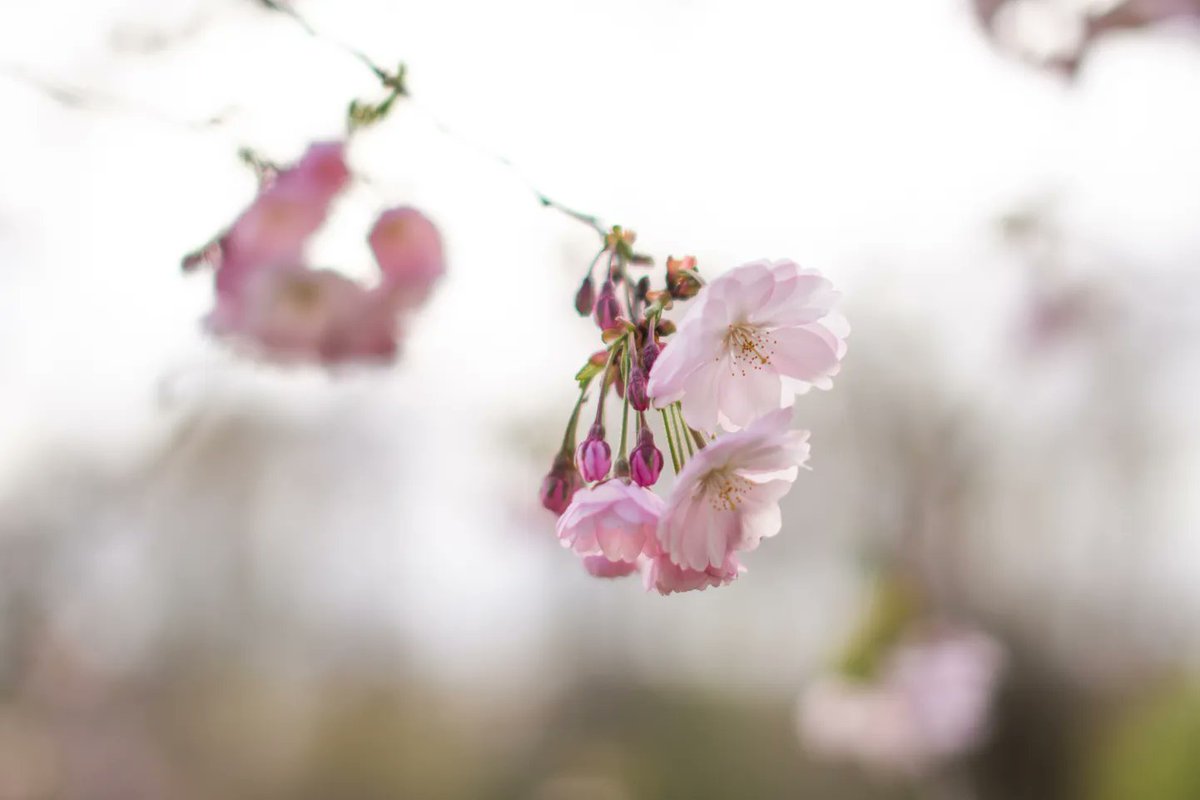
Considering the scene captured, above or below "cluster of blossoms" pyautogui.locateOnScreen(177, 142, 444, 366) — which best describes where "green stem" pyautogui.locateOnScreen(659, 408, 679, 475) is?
below

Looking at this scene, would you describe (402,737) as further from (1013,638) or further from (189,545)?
(1013,638)

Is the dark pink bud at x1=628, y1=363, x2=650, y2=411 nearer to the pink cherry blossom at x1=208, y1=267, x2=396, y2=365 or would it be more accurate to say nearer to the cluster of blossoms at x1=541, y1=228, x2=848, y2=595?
the cluster of blossoms at x1=541, y1=228, x2=848, y2=595

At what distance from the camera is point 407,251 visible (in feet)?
2.62

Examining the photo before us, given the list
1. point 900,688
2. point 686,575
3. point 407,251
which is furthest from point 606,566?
point 900,688

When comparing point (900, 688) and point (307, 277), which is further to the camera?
point (900, 688)

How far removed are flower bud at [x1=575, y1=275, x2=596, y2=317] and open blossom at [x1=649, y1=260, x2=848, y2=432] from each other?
0.29 ft

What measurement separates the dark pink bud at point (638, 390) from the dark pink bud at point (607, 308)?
5cm

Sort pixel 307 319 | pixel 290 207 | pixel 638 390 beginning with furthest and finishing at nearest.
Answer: pixel 307 319 < pixel 290 207 < pixel 638 390

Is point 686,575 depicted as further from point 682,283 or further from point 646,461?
point 682,283

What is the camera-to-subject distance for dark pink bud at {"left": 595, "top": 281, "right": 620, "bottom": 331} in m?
0.52

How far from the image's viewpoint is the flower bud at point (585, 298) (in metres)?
0.55

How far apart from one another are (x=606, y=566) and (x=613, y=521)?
0.05 meters

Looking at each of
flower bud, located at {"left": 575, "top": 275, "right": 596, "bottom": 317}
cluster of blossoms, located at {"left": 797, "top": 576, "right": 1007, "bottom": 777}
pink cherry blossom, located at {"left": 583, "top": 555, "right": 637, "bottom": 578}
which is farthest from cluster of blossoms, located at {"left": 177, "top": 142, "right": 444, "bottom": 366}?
cluster of blossoms, located at {"left": 797, "top": 576, "right": 1007, "bottom": 777}

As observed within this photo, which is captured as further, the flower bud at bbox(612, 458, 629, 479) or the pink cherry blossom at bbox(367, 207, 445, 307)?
the pink cherry blossom at bbox(367, 207, 445, 307)
